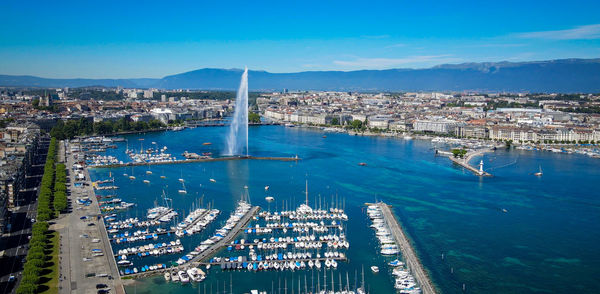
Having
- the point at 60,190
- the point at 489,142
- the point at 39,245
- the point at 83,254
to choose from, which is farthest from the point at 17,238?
the point at 489,142

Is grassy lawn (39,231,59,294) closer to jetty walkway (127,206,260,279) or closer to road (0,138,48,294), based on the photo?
road (0,138,48,294)

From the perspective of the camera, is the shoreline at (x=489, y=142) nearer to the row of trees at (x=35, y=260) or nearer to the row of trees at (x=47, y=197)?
the row of trees at (x=47, y=197)

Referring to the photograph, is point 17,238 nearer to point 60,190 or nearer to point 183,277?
point 60,190

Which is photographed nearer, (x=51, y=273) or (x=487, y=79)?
(x=51, y=273)

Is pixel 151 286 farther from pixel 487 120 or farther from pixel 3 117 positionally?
pixel 487 120

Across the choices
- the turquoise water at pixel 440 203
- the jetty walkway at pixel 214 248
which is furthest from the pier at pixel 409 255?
the jetty walkway at pixel 214 248

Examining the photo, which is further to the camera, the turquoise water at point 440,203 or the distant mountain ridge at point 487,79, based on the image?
the distant mountain ridge at point 487,79
